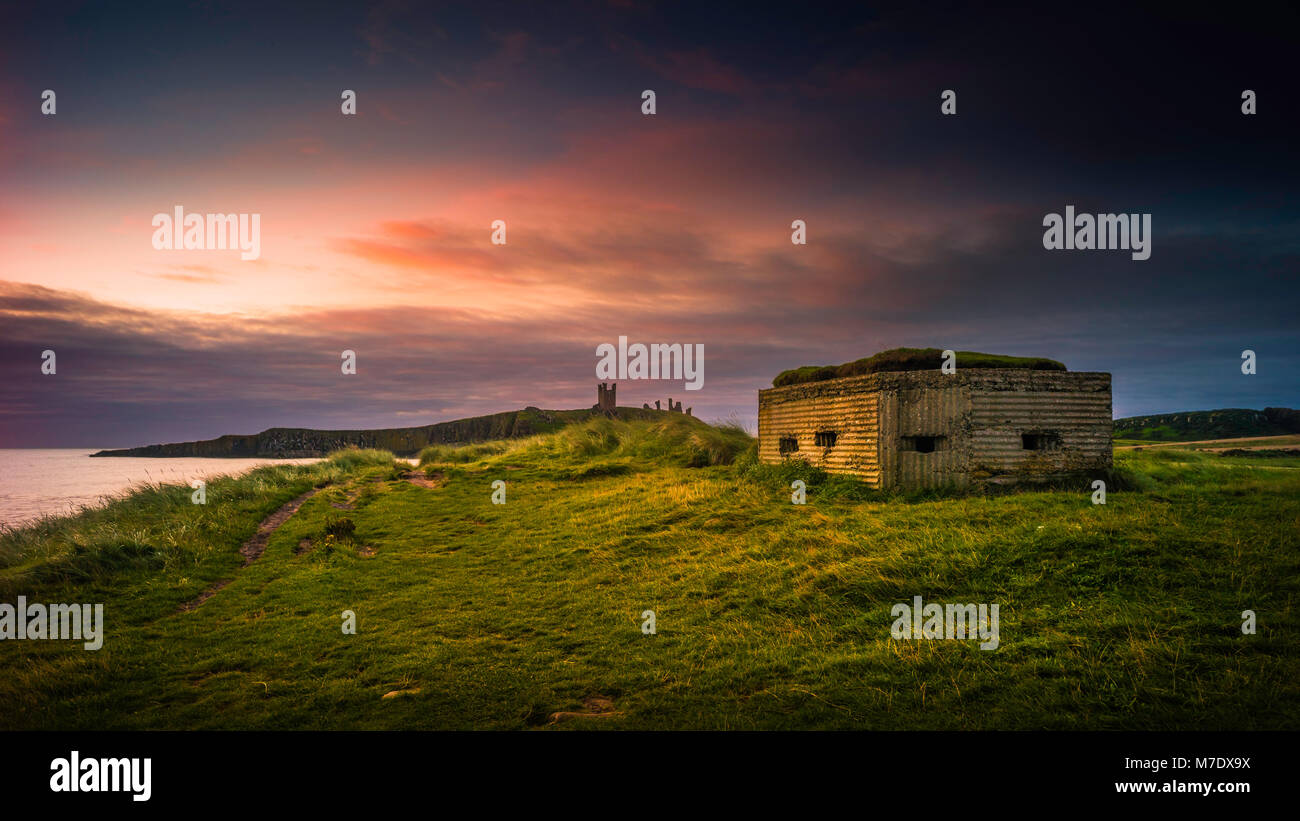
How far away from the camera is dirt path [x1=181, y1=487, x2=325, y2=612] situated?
10.8 m

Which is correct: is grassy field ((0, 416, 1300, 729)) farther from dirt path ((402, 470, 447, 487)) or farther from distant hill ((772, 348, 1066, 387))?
dirt path ((402, 470, 447, 487))

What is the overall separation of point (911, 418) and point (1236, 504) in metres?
6.20

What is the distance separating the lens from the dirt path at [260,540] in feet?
35.3

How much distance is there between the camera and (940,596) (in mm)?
8227

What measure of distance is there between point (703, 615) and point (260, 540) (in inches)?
495

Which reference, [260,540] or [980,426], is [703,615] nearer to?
[980,426]

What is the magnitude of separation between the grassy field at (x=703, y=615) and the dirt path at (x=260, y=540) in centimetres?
20

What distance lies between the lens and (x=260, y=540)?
15141 millimetres

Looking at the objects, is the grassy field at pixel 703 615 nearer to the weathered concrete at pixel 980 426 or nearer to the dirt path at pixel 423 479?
the weathered concrete at pixel 980 426

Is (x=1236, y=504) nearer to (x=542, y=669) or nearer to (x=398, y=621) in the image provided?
(x=542, y=669)

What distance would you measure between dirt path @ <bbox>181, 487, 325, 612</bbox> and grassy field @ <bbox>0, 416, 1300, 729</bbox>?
0.20m

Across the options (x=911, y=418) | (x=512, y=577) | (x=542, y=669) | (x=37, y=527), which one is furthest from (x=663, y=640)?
(x=37, y=527)

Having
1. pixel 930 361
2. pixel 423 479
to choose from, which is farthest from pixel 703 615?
pixel 423 479

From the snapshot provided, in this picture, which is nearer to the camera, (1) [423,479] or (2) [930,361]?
(2) [930,361]
